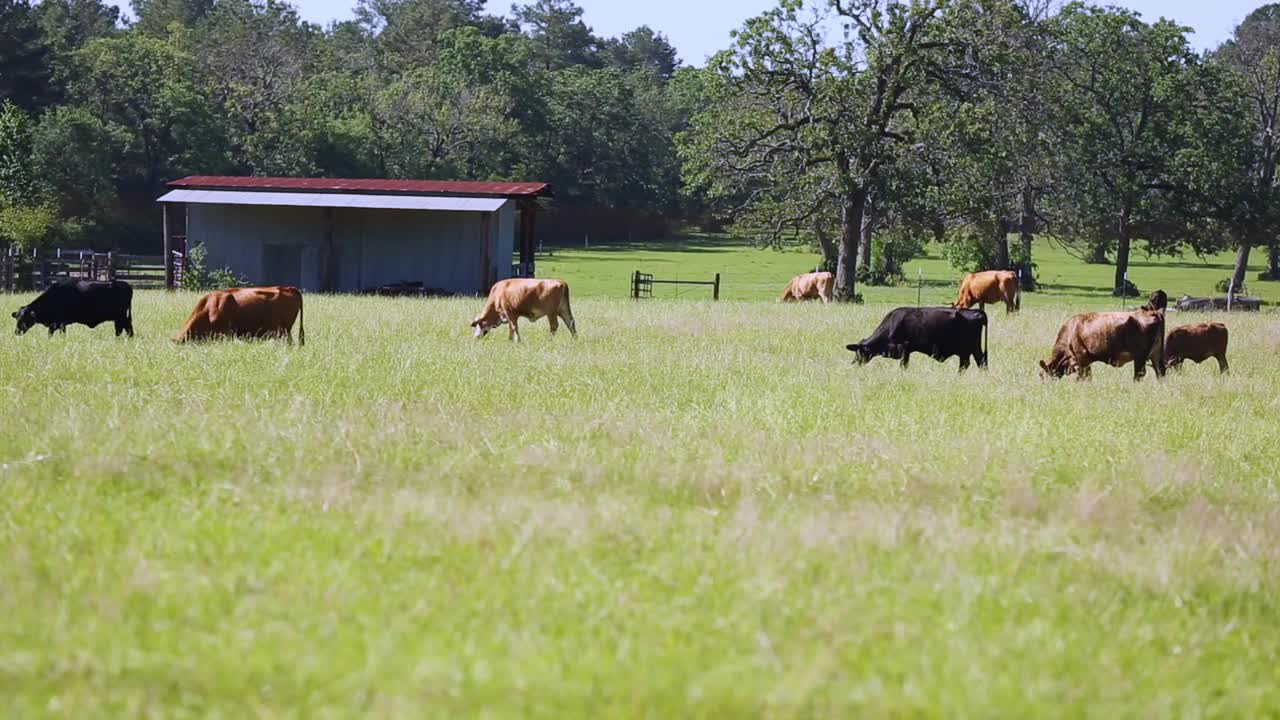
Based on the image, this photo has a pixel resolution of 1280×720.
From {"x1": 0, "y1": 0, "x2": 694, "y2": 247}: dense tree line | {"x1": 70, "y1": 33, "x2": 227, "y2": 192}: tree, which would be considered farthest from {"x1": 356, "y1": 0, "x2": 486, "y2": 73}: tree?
{"x1": 70, "y1": 33, "x2": 227, "y2": 192}: tree

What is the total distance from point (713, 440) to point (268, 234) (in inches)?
1152

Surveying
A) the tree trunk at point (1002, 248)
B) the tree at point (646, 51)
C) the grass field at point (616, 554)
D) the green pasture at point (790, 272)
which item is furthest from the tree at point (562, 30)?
the grass field at point (616, 554)

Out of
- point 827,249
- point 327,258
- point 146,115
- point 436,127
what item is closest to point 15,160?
point 327,258

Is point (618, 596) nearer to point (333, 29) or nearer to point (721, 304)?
point (721, 304)

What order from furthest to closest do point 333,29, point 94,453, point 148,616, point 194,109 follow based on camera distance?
point 333,29 → point 194,109 → point 94,453 → point 148,616

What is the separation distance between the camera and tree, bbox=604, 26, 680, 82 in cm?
15750

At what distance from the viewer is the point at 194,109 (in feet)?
190

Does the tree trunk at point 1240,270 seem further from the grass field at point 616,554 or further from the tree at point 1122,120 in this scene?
the grass field at point 616,554

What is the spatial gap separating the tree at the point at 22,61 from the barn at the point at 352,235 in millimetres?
25784

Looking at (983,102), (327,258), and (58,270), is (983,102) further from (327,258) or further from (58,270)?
(58,270)

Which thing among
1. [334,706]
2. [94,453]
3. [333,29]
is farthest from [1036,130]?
[333,29]

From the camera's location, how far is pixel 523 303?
65.4 ft

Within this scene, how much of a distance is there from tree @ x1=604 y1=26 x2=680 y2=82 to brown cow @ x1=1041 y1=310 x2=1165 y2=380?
14386 centimetres

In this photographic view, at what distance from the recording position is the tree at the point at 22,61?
58.8 meters
